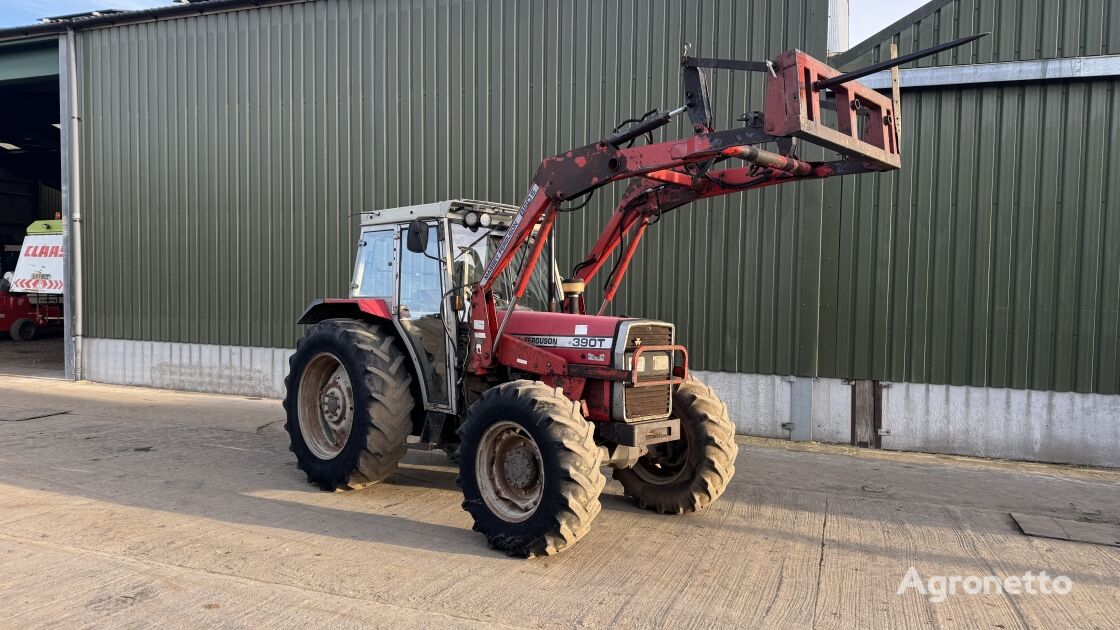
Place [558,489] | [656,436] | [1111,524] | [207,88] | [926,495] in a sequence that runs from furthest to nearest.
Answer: [207,88] → [926,495] → [1111,524] → [656,436] → [558,489]

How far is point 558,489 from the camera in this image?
16.3 feet

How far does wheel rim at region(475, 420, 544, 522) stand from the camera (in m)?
5.39

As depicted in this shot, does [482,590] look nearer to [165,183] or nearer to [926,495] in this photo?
[926,495]

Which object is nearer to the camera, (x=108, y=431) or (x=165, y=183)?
(x=108, y=431)

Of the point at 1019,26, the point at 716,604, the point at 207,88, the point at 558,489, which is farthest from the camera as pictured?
the point at 207,88

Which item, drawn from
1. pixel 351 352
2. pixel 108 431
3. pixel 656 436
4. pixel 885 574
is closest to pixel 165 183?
pixel 108 431

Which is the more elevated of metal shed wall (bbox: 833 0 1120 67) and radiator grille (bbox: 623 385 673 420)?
metal shed wall (bbox: 833 0 1120 67)

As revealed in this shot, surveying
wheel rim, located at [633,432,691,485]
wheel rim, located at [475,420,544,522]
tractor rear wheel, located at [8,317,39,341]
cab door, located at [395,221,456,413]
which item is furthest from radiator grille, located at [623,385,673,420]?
tractor rear wheel, located at [8,317,39,341]

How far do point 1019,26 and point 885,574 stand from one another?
6808 mm

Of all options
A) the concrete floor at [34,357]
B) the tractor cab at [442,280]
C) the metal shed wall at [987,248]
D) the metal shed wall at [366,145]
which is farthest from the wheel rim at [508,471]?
the concrete floor at [34,357]

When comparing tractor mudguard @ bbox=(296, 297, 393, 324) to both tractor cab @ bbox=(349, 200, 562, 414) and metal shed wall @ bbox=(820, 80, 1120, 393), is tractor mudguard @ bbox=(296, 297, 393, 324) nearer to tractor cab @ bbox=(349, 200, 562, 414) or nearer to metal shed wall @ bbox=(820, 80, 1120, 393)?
tractor cab @ bbox=(349, 200, 562, 414)

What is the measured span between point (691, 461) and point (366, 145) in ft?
26.5

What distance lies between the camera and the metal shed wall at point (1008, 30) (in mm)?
8469

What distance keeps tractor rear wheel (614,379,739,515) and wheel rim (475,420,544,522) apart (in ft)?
4.30
